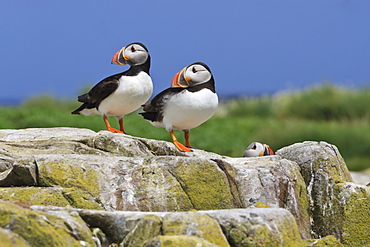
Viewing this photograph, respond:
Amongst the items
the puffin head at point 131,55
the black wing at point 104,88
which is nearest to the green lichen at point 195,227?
the black wing at point 104,88

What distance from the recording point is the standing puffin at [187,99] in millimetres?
7492

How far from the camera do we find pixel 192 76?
7.59m

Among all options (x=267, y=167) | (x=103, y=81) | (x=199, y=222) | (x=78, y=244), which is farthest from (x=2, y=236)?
(x=103, y=81)

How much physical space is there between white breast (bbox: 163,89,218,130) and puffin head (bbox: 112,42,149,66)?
2.71 feet

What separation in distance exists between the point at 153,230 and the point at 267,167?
219 cm

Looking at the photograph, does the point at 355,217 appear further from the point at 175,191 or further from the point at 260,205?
the point at 175,191

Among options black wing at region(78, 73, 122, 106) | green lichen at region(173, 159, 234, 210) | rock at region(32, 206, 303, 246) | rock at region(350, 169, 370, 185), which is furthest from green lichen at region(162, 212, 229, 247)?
rock at region(350, 169, 370, 185)

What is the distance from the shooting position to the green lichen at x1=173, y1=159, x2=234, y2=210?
614cm

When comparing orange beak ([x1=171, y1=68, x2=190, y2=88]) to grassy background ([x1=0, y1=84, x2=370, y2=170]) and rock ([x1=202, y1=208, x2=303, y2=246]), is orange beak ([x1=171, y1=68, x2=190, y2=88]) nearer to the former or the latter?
rock ([x1=202, y1=208, x2=303, y2=246])

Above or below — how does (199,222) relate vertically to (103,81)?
below

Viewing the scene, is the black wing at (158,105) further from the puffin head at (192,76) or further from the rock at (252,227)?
the rock at (252,227)

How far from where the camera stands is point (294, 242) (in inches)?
203

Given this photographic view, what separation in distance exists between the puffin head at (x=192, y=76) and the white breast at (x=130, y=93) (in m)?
0.50

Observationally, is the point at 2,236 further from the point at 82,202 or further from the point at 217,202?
the point at 217,202
